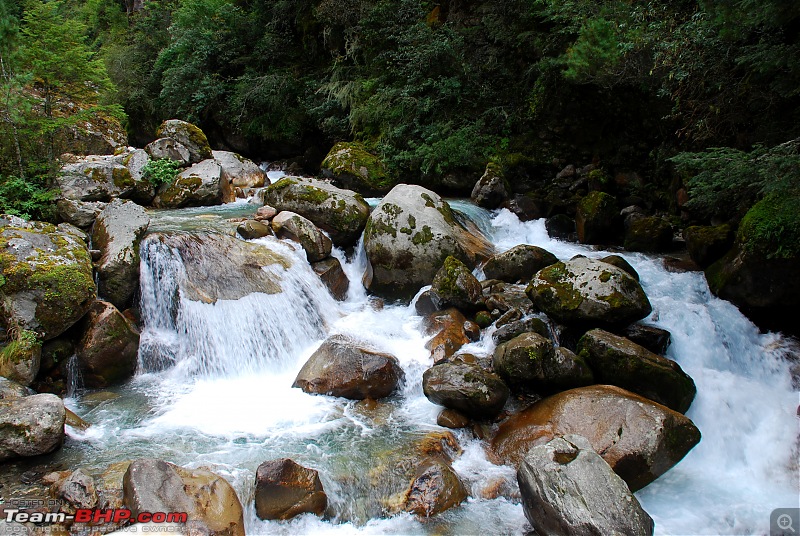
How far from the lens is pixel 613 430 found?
5.11 m

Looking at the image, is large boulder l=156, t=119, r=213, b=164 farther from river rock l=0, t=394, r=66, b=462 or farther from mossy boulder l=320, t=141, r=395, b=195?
river rock l=0, t=394, r=66, b=462

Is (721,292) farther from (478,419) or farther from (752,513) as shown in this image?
(478,419)

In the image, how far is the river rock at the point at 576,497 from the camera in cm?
398

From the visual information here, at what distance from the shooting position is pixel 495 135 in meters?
13.2

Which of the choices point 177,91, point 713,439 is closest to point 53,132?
point 177,91

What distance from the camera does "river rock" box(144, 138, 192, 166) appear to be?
37.4 ft

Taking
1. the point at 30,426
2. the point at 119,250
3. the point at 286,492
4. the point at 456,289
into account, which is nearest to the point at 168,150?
the point at 119,250

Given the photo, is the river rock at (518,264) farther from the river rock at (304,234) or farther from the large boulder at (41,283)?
the large boulder at (41,283)

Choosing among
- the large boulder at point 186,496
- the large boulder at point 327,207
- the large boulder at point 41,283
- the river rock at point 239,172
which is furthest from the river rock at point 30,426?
the river rock at point 239,172

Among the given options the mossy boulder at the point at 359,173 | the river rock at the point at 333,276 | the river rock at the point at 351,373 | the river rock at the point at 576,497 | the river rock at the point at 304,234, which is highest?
the mossy boulder at the point at 359,173

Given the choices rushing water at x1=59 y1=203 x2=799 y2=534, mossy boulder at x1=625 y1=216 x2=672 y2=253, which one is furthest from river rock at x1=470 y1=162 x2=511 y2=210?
rushing water at x1=59 y1=203 x2=799 y2=534

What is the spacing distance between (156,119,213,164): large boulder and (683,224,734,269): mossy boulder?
10925mm

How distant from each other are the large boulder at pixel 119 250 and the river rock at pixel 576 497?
19.6 ft

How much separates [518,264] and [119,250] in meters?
6.39
